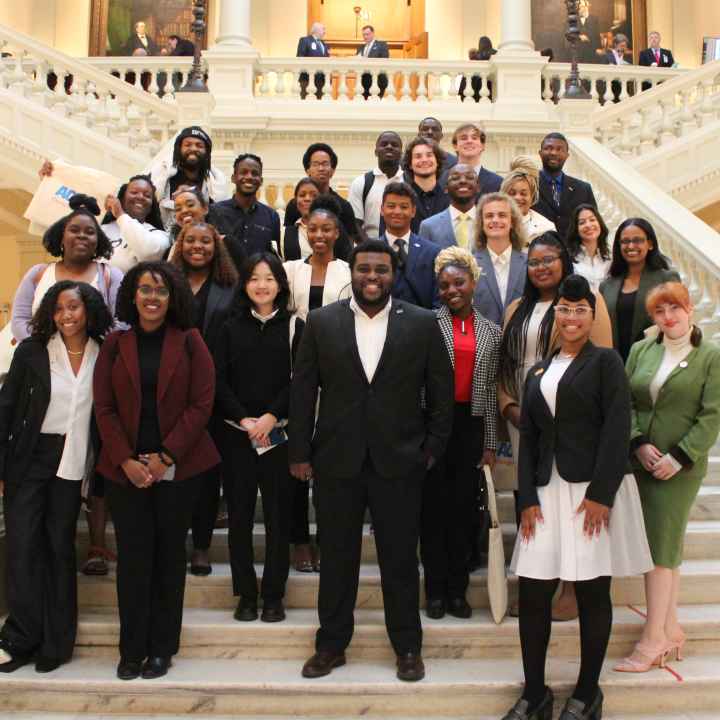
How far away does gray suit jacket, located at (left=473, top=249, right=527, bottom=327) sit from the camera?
502 cm

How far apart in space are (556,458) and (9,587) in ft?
8.38

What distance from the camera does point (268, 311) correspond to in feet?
15.0

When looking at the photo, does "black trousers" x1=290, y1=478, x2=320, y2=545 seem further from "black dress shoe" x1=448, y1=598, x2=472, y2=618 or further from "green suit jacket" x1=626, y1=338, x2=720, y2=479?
Result: "green suit jacket" x1=626, y1=338, x2=720, y2=479

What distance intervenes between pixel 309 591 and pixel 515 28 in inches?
421

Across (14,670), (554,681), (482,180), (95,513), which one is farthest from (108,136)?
(554,681)

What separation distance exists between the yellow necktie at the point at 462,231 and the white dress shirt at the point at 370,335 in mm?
1487

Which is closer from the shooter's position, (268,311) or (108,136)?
(268,311)

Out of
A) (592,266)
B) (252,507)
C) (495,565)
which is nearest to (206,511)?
(252,507)

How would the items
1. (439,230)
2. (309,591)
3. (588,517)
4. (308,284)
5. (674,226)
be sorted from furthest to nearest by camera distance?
(674,226), (439,230), (308,284), (309,591), (588,517)

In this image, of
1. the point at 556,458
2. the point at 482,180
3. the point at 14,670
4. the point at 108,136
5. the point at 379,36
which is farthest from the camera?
the point at 379,36

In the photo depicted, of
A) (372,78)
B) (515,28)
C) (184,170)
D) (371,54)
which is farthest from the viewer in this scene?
(371,54)

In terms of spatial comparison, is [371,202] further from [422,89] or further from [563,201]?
[422,89]

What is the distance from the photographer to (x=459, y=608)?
179 inches

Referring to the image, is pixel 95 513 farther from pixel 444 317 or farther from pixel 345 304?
pixel 444 317
